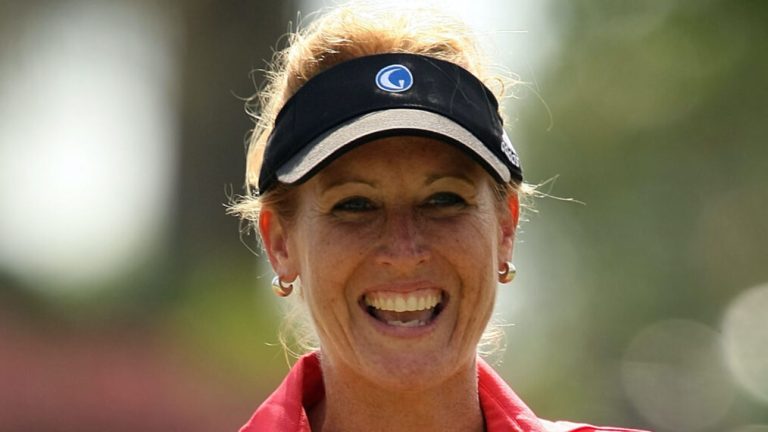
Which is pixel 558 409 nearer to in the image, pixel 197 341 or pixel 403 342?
pixel 197 341

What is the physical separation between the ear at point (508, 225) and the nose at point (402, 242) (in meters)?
0.30

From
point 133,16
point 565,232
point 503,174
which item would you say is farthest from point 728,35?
point 503,174

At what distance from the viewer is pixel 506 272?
12.6ft

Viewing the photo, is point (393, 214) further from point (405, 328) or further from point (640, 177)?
point (640, 177)

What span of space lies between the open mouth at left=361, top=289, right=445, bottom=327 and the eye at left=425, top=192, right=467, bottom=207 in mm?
206

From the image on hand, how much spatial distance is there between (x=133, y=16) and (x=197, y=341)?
2480 mm

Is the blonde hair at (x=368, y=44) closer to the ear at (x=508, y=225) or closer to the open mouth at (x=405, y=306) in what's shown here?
the ear at (x=508, y=225)

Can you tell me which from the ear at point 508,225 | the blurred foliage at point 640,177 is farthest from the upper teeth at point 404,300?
the blurred foliage at point 640,177

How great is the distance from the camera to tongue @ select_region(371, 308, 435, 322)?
3.58m

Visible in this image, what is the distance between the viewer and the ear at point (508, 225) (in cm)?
381

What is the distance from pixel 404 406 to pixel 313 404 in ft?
1.09

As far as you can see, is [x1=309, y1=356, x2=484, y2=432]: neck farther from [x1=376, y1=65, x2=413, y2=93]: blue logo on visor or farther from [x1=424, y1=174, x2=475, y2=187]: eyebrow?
[x1=376, y1=65, x2=413, y2=93]: blue logo on visor

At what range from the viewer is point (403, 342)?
3.54m

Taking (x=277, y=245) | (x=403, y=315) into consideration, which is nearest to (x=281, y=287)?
(x=277, y=245)
